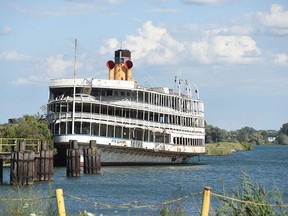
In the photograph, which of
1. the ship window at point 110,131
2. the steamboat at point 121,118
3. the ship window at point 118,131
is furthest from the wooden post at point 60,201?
the ship window at point 118,131

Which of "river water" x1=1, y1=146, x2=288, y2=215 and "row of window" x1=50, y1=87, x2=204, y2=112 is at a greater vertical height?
"row of window" x1=50, y1=87, x2=204, y2=112

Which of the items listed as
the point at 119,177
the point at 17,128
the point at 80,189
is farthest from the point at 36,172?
the point at 17,128

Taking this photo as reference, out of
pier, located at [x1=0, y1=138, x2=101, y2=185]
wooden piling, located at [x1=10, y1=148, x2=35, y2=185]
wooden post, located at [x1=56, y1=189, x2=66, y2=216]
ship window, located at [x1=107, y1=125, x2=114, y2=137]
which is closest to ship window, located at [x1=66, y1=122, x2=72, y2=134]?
ship window, located at [x1=107, y1=125, x2=114, y2=137]

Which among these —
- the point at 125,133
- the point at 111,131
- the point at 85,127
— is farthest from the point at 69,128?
the point at 125,133

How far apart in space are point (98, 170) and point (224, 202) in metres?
35.0

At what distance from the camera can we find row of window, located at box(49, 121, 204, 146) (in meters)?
55.0

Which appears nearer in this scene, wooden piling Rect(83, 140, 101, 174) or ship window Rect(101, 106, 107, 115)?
wooden piling Rect(83, 140, 101, 174)

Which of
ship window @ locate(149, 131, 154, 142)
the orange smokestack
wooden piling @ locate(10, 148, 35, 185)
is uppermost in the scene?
the orange smokestack

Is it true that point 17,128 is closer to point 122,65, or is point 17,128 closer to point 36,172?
point 122,65

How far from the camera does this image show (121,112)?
191 feet

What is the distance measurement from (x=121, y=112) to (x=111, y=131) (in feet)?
7.54

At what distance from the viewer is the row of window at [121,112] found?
183 feet

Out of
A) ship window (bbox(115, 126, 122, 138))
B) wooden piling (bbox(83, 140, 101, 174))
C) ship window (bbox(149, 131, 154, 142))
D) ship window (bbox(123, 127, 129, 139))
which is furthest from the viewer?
ship window (bbox(149, 131, 154, 142))

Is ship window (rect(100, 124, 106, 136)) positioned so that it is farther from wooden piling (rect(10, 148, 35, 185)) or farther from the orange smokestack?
wooden piling (rect(10, 148, 35, 185))
